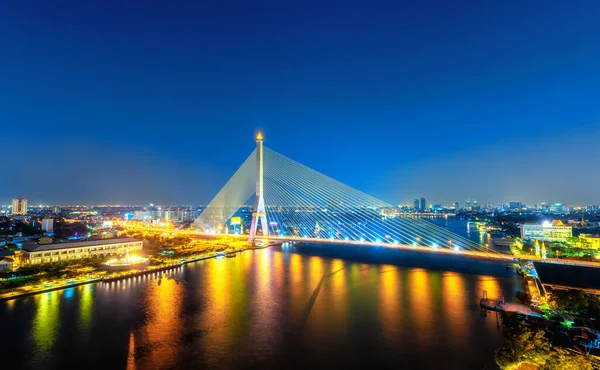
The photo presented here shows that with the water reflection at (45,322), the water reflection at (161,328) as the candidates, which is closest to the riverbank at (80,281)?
the water reflection at (45,322)

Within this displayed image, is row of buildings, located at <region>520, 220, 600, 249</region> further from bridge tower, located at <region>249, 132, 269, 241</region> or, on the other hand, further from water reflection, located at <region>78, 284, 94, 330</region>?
water reflection, located at <region>78, 284, 94, 330</region>

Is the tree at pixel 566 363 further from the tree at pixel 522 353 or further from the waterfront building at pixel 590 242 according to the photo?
the waterfront building at pixel 590 242

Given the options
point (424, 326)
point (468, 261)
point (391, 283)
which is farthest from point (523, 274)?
point (424, 326)

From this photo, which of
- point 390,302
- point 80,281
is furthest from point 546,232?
point 80,281

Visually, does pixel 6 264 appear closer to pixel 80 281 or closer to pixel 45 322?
pixel 80 281

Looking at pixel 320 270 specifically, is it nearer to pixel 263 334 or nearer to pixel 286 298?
pixel 286 298

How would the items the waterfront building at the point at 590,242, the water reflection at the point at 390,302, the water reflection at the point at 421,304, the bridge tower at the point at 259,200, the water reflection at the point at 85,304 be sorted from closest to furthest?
the water reflection at the point at 421,304 < the water reflection at the point at 390,302 < the water reflection at the point at 85,304 < the waterfront building at the point at 590,242 < the bridge tower at the point at 259,200
